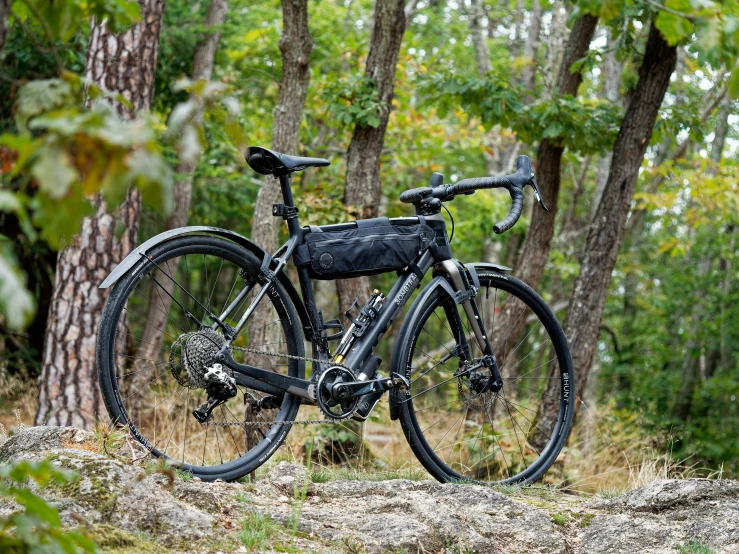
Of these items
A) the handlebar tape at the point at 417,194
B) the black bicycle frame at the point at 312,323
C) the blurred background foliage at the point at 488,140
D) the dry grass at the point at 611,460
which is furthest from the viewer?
the blurred background foliage at the point at 488,140

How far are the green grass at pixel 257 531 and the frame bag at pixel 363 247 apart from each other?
1.09m

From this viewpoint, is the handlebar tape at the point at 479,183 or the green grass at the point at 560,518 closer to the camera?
the green grass at the point at 560,518

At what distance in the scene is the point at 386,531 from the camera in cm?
297

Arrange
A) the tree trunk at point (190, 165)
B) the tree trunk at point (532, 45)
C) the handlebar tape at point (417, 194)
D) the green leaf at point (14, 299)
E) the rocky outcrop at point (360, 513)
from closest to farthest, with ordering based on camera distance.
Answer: the green leaf at point (14, 299) → the rocky outcrop at point (360, 513) → the handlebar tape at point (417, 194) → the tree trunk at point (190, 165) → the tree trunk at point (532, 45)

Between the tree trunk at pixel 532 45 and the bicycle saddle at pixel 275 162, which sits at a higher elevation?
the tree trunk at pixel 532 45

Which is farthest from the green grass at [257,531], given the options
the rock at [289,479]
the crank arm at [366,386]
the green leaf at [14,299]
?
the green leaf at [14,299]

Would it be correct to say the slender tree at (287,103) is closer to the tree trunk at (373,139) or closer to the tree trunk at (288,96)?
the tree trunk at (288,96)

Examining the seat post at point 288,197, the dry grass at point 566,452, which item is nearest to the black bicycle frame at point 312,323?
the seat post at point 288,197

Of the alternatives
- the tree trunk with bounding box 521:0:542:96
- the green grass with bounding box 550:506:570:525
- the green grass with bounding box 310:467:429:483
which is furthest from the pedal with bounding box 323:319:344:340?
the tree trunk with bounding box 521:0:542:96

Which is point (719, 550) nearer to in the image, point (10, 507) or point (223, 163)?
point (10, 507)

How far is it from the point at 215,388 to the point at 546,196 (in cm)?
428

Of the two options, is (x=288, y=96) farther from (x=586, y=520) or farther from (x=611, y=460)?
(x=611, y=460)

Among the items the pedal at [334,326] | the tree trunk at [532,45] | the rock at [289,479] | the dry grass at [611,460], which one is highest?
the tree trunk at [532,45]

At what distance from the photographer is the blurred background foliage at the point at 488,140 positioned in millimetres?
5836
